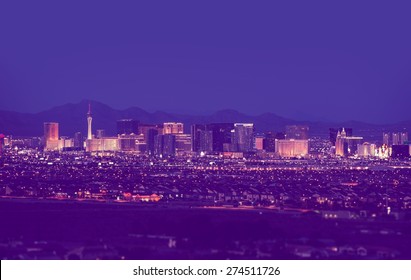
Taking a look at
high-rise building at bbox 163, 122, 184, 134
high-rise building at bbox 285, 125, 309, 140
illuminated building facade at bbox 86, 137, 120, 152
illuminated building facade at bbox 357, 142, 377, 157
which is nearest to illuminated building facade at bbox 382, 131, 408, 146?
illuminated building facade at bbox 357, 142, 377, 157

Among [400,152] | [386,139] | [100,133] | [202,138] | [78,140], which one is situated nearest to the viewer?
[400,152]

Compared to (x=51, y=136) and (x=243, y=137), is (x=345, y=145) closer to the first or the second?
(x=243, y=137)

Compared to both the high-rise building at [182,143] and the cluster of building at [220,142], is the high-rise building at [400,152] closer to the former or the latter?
the cluster of building at [220,142]

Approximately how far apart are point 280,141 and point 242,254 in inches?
2853

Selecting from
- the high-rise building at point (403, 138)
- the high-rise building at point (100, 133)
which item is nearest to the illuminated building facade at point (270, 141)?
the high-rise building at point (403, 138)

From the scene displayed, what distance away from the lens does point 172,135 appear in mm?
96375

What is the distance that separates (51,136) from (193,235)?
68.0 m

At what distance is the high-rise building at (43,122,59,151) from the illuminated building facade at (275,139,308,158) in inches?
611

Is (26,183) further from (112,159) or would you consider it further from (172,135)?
(172,135)

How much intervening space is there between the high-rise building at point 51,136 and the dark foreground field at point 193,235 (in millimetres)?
55833

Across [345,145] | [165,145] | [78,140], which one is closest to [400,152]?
[345,145]

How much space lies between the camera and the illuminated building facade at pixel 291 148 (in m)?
95.7

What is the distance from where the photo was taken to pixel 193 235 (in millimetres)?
28531

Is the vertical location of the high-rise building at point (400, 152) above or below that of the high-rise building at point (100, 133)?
below
